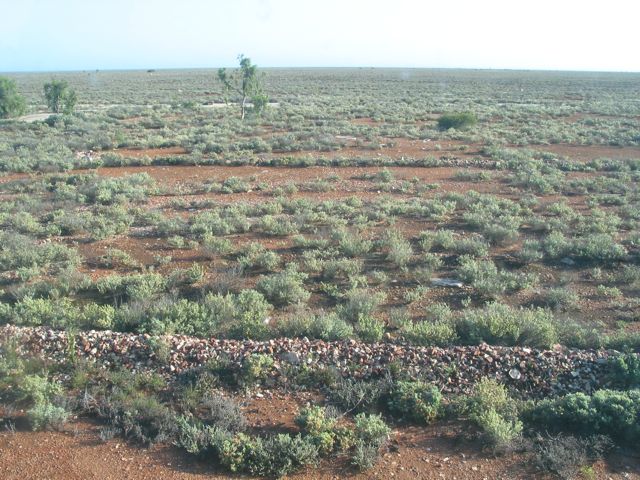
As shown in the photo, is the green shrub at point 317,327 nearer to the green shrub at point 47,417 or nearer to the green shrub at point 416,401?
the green shrub at point 416,401

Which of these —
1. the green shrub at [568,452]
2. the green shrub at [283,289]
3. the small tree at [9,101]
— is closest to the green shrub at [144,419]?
the green shrub at [283,289]

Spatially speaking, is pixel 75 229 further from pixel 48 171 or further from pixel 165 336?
pixel 48 171

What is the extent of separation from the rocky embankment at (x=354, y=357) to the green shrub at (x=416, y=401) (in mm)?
386

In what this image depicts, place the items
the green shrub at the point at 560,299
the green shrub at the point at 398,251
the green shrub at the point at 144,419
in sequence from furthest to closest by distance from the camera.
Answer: the green shrub at the point at 398,251 < the green shrub at the point at 560,299 < the green shrub at the point at 144,419

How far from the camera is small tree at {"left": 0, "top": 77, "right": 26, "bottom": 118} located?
1422 inches

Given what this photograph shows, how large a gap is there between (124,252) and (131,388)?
5864mm

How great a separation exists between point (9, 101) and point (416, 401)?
130 feet

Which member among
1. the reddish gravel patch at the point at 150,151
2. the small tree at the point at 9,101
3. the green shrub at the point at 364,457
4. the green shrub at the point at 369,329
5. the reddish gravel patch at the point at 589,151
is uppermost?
the small tree at the point at 9,101

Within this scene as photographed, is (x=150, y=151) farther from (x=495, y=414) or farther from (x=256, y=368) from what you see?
(x=495, y=414)

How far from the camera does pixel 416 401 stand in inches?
220

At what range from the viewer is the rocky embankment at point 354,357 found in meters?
6.12

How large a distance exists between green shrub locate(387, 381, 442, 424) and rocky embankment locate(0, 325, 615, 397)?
39cm

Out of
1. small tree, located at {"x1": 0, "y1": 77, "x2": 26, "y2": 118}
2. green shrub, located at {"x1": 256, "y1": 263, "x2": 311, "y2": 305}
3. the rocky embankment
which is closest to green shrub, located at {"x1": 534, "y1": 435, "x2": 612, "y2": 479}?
the rocky embankment

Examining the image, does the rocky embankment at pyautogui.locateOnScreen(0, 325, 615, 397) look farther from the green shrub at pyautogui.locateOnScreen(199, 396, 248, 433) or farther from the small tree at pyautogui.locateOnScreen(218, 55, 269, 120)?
the small tree at pyautogui.locateOnScreen(218, 55, 269, 120)
